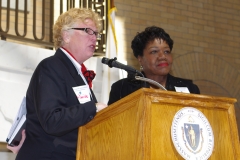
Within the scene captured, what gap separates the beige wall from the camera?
6797mm

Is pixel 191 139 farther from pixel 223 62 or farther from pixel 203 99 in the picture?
pixel 223 62

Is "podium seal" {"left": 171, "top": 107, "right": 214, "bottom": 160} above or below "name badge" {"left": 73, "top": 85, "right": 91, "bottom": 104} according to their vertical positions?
below

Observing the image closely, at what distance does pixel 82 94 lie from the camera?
2645 mm

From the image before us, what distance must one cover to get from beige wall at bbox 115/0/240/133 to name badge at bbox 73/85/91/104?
3.97 m

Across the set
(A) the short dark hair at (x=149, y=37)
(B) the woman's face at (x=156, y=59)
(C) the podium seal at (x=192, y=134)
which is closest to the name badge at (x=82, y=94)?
(C) the podium seal at (x=192, y=134)

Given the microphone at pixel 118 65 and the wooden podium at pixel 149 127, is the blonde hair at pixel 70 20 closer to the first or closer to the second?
the microphone at pixel 118 65

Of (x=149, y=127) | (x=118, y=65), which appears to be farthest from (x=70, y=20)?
(x=149, y=127)

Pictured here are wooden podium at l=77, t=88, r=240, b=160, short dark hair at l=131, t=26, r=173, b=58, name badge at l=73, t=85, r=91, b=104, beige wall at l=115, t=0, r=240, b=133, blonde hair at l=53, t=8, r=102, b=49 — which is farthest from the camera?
beige wall at l=115, t=0, r=240, b=133

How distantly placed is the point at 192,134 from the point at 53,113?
68 centimetres

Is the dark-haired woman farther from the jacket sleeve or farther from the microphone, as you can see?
the jacket sleeve

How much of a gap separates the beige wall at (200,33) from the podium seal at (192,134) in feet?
14.5

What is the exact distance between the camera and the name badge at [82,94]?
8.60 ft

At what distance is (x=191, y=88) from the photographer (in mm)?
3498

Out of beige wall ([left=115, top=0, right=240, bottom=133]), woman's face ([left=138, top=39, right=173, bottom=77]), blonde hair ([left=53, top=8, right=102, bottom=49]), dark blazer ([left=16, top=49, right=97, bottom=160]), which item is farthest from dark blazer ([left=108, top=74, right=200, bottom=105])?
beige wall ([left=115, top=0, right=240, bottom=133])
